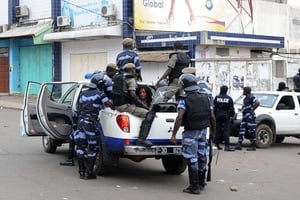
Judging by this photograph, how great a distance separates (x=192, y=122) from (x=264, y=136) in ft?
21.7

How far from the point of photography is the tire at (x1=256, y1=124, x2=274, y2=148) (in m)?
14.0

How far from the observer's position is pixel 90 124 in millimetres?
8914

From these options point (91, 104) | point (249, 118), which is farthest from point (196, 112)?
point (249, 118)

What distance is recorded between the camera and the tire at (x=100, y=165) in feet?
29.7

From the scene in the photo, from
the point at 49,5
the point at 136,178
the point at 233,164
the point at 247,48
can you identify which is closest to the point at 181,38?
the point at 247,48

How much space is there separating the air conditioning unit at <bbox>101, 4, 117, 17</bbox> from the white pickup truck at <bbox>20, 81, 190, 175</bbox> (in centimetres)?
1542

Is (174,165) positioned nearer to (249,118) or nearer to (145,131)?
(145,131)

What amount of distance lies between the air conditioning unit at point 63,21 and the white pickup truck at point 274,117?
52.2 feet

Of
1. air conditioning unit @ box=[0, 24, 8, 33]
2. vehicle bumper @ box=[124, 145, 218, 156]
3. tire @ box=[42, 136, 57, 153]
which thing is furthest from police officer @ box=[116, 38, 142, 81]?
air conditioning unit @ box=[0, 24, 8, 33]

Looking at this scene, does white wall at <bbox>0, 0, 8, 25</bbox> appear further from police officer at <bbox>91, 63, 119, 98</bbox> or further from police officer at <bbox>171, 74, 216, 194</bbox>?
police officer at <bbox>171, 74, 216, 194</bbox>

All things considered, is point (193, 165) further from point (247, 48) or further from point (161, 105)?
point (247, 48)

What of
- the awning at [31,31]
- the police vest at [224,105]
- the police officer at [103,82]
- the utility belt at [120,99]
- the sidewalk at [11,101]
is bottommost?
the sidewalk at [11,101]

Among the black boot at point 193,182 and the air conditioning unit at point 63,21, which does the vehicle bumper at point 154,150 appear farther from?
the air conditioning unit at point 63,21

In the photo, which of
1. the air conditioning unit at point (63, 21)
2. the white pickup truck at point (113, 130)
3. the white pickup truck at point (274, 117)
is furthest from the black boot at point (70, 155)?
the air conditioning unit at point (63, 21)
